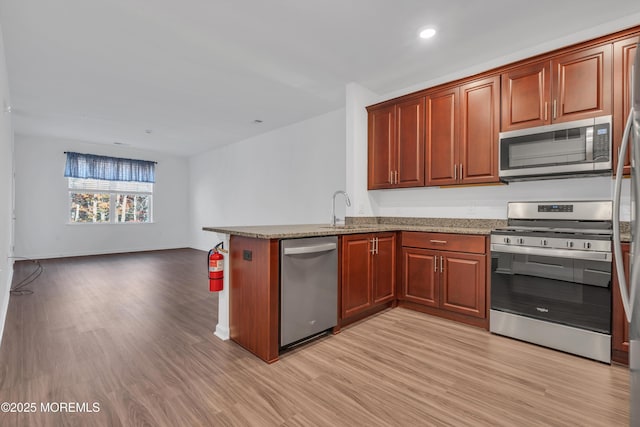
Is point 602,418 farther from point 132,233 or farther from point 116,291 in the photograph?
point 132,233

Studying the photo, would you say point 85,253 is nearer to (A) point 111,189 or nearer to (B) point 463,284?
(A) point 111,189

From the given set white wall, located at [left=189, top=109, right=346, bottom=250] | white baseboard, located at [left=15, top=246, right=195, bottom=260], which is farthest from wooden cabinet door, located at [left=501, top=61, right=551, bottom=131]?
white baseboard, located at [left=15, top=246, right=195, bottom=260]

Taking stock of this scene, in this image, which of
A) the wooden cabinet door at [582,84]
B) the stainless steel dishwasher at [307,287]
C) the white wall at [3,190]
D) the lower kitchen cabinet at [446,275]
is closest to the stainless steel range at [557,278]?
the lower kitchen cabinet at [446,275]

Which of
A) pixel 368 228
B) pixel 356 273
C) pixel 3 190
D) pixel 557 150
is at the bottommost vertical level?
pixel 356 273

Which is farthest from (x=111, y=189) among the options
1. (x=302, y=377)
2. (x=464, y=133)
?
(x=464, y=133)

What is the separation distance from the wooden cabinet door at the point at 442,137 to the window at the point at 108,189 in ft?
23.7

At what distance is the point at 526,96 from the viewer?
2.71 metres

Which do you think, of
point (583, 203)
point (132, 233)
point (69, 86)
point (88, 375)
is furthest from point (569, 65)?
point (132, 233)

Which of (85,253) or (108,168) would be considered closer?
(85,253)

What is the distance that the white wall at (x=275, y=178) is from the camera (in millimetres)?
4816

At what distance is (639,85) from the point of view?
49.3 inches

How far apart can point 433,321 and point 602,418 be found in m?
1.43

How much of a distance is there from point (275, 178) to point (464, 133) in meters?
3.60

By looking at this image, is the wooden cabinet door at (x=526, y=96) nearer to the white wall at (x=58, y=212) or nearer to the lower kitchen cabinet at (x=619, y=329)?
the lower kitchen cabinet at (x=619, y=329)
